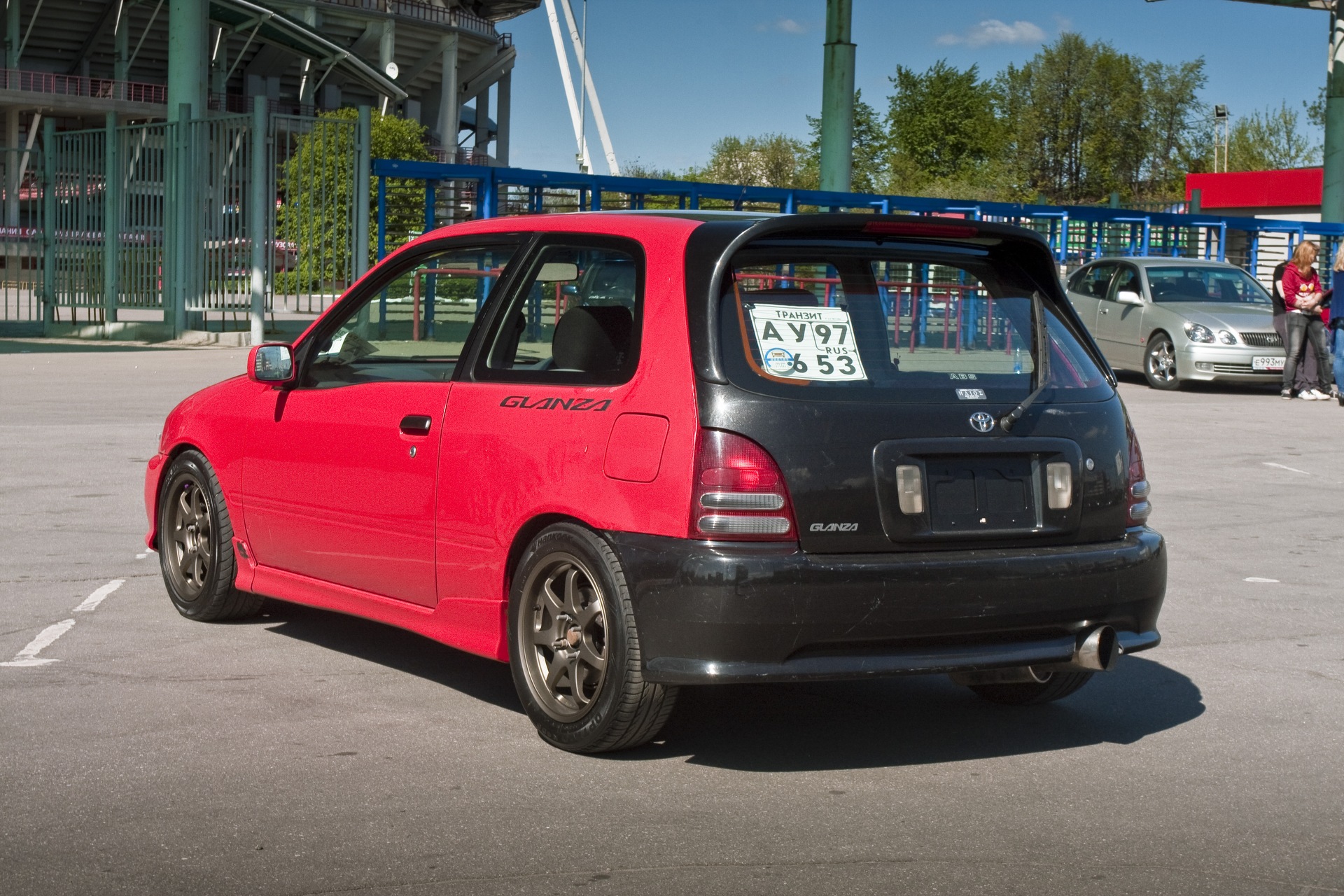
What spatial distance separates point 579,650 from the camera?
4770mm

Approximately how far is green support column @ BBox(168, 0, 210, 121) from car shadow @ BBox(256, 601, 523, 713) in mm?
22773

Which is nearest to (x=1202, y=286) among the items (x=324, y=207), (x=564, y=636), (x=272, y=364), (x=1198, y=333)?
(x=1198, y=333)

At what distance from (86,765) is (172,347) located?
21.8m

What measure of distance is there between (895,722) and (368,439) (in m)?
1.92

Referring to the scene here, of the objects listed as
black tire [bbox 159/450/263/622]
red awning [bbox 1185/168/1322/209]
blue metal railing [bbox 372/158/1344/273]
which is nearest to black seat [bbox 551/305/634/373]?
black tire [bbox 159/450/263/622]

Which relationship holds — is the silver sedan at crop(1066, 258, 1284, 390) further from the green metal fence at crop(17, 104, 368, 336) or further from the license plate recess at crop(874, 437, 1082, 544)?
the license plate recess at crop(874, 437, 1082, 544)

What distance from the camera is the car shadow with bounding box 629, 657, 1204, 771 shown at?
4902 mm

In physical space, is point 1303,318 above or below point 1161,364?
above

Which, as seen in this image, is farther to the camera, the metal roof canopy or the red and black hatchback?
the metal roof canopy

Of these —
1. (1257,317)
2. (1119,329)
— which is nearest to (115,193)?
(1119,329)

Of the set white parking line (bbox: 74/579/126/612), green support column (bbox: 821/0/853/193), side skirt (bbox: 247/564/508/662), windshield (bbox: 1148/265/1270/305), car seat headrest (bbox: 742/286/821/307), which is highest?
green support column (bbox: 821/0/853/193)

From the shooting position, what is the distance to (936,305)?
5062 mm

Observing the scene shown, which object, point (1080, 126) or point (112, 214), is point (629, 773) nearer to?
point (112, 214)

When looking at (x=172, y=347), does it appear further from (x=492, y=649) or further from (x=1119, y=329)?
(x=492, y=649)
